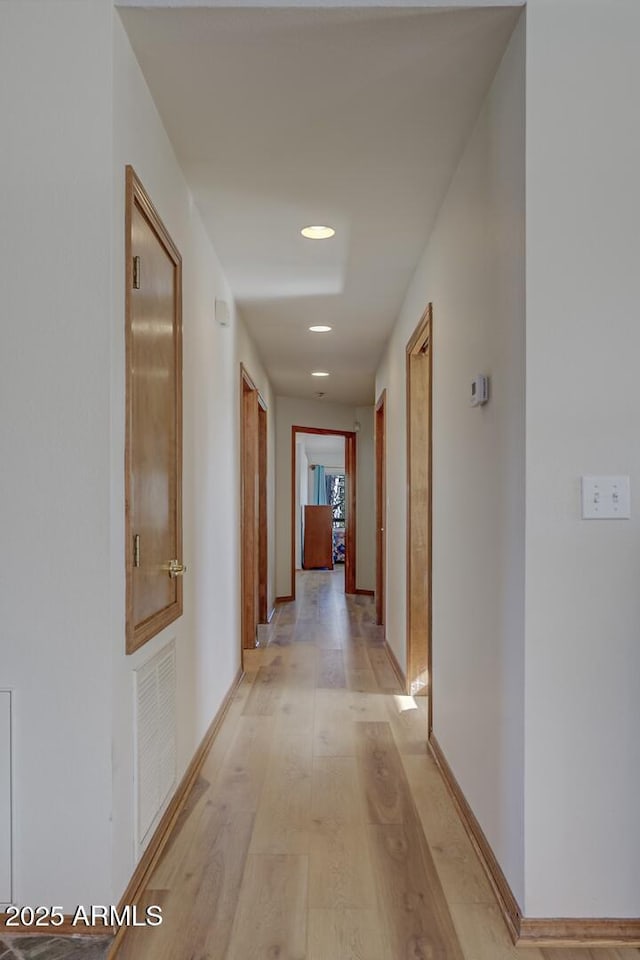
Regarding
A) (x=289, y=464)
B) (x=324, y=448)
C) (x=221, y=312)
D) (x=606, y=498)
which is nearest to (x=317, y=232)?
(x=221, y=312)

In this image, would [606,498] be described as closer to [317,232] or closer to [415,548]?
[317,232]

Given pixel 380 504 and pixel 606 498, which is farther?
pixel 380 504

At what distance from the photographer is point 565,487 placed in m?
1.82

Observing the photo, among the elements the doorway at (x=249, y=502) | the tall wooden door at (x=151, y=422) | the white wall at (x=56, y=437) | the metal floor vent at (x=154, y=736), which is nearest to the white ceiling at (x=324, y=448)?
the doorway at (x=249, y=502)

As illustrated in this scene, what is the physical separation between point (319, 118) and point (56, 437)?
4.49ft

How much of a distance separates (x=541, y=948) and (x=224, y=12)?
8.15 feet

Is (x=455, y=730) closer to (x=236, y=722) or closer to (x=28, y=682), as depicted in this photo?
(x=236, y=722)

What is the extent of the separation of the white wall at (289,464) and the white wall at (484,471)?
16.6ft

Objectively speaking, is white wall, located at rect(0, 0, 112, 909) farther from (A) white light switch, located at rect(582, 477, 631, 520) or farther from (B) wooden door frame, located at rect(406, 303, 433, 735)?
(B) wooden door frame, located at rect(406, 303, 433, 735)

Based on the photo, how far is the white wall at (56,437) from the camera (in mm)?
1818

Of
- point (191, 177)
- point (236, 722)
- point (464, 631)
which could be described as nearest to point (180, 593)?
point (464, 631)

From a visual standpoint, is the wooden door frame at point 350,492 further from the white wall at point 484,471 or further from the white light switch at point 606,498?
the white light switch at point 606,498

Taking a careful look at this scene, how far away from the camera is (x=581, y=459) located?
71.7 inches

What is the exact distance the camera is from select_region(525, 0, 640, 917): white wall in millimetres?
1817
